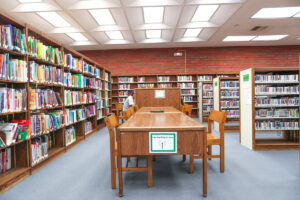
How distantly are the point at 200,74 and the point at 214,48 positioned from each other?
5.06 feet

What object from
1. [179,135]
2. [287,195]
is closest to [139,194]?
[179,135]

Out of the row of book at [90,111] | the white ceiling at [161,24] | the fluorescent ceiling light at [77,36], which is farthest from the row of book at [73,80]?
the fluorescent ceiling light at [77,36]

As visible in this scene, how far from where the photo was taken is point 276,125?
3684 millimetres

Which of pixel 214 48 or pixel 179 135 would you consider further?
pixel 214 48

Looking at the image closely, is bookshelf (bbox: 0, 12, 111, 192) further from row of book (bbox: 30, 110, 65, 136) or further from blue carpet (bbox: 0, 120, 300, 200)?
blue carpet (bbox: 0, 120, 300, 200)

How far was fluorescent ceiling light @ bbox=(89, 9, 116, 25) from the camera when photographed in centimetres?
509

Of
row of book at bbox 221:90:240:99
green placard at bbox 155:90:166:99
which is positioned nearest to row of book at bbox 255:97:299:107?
green placard at bbox 155:90:166:99

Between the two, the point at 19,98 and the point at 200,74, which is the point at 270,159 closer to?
the point at 19,98

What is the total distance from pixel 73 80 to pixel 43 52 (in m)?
1.20

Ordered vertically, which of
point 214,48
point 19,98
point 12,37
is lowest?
point 19,98

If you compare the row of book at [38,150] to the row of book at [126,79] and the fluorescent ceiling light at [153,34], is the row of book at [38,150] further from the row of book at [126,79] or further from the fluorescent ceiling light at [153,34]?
the row of book at [126,79]

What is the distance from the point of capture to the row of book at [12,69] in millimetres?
2127

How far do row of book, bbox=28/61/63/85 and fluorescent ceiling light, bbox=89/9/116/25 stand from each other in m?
2.42

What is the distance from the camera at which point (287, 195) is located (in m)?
1.88
